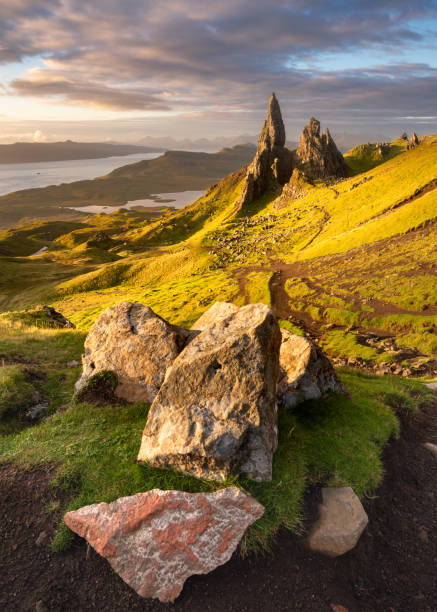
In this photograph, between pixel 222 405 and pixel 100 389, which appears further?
pixel 100 389

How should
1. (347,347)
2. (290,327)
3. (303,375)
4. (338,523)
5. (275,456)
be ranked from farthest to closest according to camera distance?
(290,327)
(347,347)
(303,375)
(275,456)
(338,523)

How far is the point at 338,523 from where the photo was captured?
1069cm

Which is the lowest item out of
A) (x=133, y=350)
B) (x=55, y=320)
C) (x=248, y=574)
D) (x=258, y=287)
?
(x=258, y=287)

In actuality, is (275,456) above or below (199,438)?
below

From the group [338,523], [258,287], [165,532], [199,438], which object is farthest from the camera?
[258,287]

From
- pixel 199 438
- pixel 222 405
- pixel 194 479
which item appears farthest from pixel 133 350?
pixel 194 479

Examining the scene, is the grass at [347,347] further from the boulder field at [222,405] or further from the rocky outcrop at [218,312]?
the boulder field at [222,405]

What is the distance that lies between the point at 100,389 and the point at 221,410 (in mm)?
7992

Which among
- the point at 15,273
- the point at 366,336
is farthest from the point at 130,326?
the point at 15,273

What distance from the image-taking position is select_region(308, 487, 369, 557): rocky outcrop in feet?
33.4

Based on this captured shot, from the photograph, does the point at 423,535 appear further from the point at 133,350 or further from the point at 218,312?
the point at 133,350

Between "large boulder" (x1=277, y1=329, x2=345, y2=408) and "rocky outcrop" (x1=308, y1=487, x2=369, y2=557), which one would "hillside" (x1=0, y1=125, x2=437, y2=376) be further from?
"rocky outcrop" (x1=308, y1=487, x2=369, y2=557)

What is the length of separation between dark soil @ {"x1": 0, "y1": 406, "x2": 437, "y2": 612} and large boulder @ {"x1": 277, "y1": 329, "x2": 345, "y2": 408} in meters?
5.45

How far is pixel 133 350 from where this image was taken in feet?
58.4
